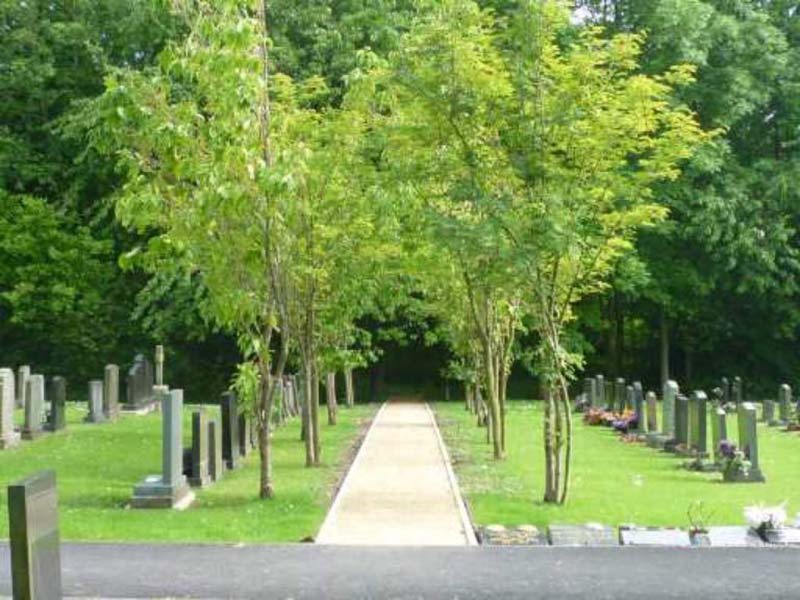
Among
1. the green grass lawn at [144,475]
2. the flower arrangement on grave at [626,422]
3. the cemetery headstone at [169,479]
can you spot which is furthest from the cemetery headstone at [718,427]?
the cemetery headstone at [169,479]

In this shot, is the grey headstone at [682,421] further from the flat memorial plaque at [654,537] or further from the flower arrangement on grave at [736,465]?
the flat memorial plaque at [654,537]

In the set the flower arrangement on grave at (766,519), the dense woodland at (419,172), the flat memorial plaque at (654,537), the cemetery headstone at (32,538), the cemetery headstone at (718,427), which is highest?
the dense woodland at (419,172)

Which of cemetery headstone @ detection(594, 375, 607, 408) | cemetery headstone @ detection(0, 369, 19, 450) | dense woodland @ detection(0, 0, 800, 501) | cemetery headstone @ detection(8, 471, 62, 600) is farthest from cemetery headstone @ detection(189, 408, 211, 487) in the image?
cemetery headstone @ detection(594, 375, 607, 408)

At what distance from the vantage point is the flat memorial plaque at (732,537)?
10836 millimetres

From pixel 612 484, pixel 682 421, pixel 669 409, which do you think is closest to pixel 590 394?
pixel 669 409

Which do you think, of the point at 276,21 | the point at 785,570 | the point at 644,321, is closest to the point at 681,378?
the point at 644,321

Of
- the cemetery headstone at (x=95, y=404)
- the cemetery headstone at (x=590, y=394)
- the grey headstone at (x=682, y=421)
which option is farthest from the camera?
the cemetery headstone at (x=590, y=394)

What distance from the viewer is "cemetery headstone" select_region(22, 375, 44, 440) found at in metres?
20.8

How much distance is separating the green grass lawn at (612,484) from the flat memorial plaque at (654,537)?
105 cm

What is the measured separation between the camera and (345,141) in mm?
16562

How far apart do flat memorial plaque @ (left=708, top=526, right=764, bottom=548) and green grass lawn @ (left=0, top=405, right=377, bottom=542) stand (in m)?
3.88

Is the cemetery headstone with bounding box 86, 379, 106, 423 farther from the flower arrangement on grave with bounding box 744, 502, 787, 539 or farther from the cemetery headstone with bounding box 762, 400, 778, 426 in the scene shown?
the flower arrangement on grave with bounding box 744, 502, 787, 539

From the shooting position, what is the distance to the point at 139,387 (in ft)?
93.6

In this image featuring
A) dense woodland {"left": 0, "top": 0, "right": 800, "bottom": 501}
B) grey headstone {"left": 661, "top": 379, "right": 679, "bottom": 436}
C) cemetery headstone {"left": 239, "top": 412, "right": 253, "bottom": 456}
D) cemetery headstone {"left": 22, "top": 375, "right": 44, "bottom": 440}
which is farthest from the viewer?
grey headstone {"left": 661, "top": 379, "right": 679, "bottom": 436}
